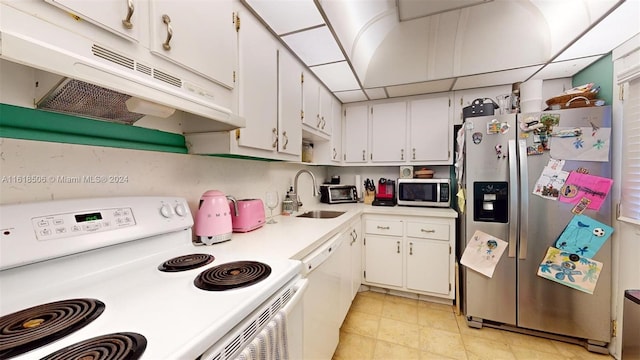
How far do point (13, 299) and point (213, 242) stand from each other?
627 mm

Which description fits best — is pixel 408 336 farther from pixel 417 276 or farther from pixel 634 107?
pixel 634 107

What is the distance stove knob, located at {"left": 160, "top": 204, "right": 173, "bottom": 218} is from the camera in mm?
1009

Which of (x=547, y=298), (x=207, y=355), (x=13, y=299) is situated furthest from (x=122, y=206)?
(x=547, y=298)

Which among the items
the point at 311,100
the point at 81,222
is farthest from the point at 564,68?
the point at 81,222

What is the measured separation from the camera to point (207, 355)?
1.68 ft

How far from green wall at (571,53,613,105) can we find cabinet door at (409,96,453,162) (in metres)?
1.05

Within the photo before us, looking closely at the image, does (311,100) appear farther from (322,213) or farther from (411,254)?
(411,254)

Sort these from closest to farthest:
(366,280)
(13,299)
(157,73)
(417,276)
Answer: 1. (13,299)
2. (157,73)
3. (417,276)
4. (366,280)

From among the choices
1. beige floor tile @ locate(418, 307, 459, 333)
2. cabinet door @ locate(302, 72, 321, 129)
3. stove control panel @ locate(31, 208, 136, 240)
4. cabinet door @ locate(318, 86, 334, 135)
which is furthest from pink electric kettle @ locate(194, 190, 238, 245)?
beige floor tile @ locate(418, 307, 459, 333)

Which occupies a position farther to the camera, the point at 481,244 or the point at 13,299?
the point at 481,244

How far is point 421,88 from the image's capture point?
2.49 metres

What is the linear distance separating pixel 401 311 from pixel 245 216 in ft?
5.77

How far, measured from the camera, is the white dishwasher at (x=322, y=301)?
1.12 metres

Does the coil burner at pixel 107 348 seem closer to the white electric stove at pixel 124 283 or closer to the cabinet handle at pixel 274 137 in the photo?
the white electric stove at pixel 124 283
